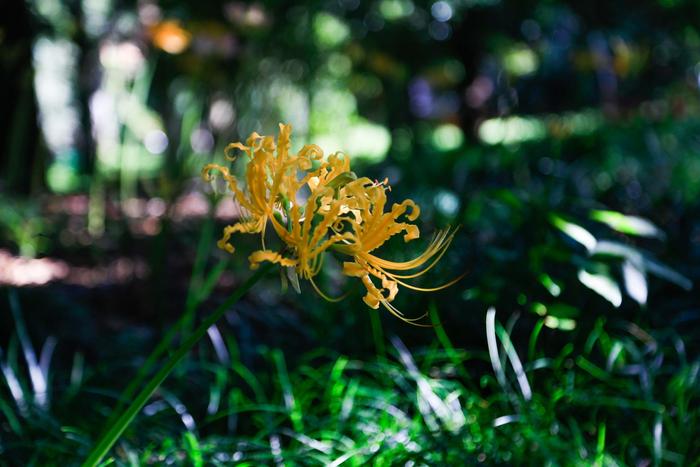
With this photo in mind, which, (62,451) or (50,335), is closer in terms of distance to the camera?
(62,451)

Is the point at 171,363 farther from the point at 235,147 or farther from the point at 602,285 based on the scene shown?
the point at 602,285

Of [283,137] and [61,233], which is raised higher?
[283,137]

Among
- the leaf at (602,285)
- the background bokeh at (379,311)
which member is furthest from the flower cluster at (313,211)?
the leaf at (602,285)

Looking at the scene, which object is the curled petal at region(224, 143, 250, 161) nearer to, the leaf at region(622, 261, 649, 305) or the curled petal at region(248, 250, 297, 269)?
the curled petal at region(248, 250, 297, 269)

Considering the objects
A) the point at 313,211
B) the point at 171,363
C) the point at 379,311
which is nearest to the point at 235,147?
the point at 313,211

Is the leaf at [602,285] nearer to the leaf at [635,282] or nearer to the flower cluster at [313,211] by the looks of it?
the leaf at [635,282]

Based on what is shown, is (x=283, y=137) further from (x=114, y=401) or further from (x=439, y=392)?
(x=114, y=401)

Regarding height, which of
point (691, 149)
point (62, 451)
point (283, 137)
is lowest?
point (691, 149)

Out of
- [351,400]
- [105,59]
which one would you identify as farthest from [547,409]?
[105,59]

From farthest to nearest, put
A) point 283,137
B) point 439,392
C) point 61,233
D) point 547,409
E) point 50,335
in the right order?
point 61,233
point 50,335
point 439,392
point 547,409
point 283,137
